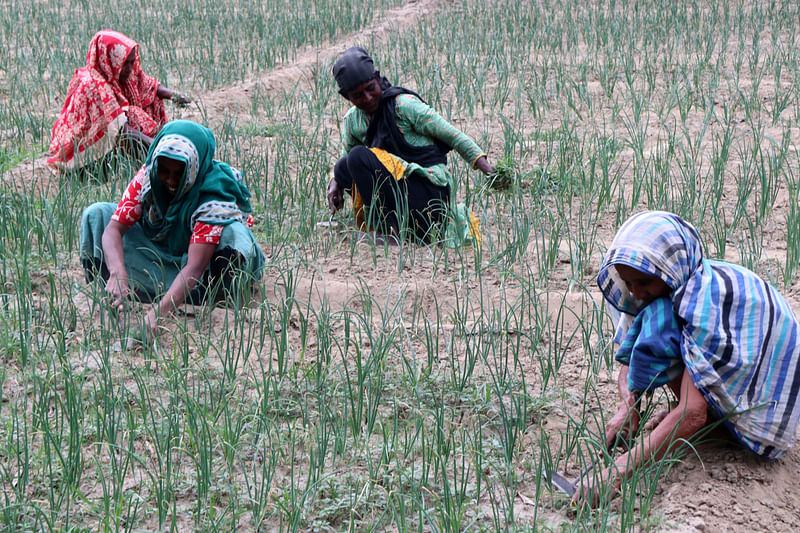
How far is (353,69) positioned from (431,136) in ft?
1.74

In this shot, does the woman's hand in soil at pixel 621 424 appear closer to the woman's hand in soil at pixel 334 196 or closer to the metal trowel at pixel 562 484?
the metal trowel at pixel 562 484

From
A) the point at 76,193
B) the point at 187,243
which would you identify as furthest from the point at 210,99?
the point at 187,243

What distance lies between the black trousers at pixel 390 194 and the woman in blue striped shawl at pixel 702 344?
1.77m

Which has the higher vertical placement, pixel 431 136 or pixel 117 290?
pixel 431 136

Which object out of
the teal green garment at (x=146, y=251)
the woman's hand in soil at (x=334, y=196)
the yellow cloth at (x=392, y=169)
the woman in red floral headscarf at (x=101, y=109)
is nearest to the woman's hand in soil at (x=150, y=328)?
the teal green garment at (x=146, y=251)

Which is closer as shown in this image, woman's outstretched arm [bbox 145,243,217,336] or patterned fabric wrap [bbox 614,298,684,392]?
patterned fabric wrap [bbox 614,298,684,392]

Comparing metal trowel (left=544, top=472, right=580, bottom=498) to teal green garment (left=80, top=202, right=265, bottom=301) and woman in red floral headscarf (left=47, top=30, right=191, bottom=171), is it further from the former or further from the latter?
woman in red floral headscarf (left=47, top=30, right=191, bottom=171)

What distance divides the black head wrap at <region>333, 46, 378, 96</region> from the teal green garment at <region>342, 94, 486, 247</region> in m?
0.23

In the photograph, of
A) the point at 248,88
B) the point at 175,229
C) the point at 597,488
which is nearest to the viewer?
the point at 597,488

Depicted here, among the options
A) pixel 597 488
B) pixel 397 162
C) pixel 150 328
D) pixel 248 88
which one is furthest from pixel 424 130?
pixel 248 88

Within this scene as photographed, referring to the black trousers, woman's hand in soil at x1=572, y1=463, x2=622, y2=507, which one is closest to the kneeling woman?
the black trousers

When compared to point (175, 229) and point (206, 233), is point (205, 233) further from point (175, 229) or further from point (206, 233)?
point (175, 229)

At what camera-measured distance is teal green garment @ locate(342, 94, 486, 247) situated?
12.9 feet

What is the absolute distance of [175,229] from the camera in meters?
3.45
